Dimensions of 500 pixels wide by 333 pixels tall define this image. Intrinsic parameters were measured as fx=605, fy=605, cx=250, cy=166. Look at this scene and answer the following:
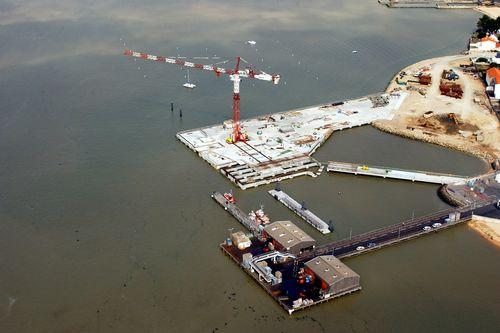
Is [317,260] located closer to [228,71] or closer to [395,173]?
[395,173]

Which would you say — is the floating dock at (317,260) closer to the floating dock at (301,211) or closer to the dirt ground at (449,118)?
the floating dock at (301,211)

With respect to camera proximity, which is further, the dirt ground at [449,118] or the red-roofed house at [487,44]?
the red-roofed house at [487,44]

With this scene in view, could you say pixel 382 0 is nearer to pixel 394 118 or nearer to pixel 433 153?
pixel 394 118

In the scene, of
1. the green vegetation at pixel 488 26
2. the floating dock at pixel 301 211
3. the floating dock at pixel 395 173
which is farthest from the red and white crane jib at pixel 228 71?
the green vegetation at pixel 488 26

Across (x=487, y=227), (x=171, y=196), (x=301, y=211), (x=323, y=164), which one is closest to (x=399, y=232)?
(x=487, y=227)

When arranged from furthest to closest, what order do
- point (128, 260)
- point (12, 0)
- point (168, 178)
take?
1. point (12, 0)
2. point (168, 178)
3. point (128, 260)

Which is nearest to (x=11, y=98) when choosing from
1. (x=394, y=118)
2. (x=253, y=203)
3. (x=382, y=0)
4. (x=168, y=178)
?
(x=168, y=178)
